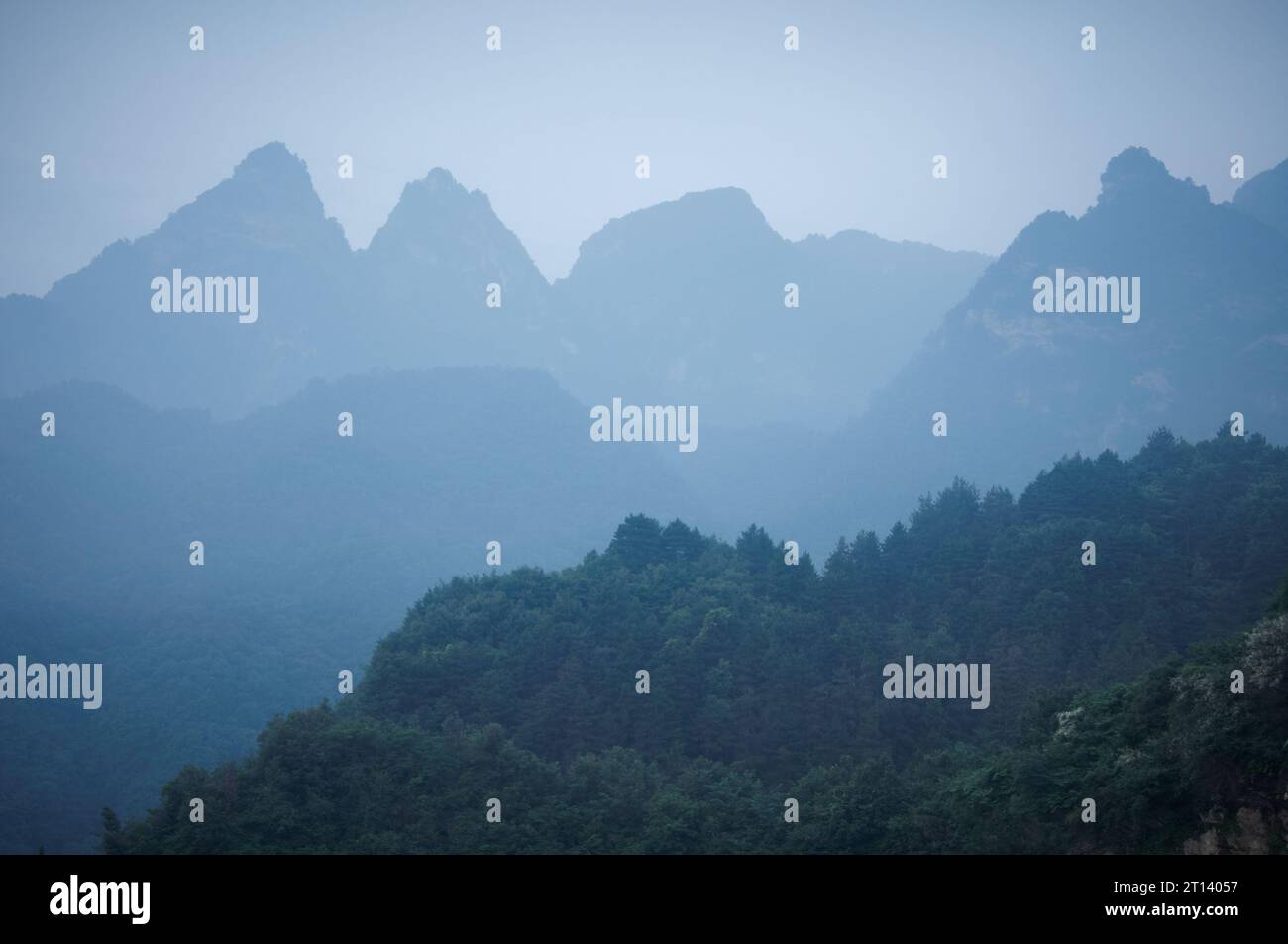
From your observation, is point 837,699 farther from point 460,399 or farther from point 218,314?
point 218,314

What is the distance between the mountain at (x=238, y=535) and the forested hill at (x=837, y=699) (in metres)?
23.8

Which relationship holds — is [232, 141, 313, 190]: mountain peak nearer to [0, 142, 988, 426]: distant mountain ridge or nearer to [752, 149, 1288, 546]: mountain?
[0, 142, 988, 426]: distant mountain ridge

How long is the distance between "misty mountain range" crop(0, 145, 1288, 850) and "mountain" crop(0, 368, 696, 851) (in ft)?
0.93

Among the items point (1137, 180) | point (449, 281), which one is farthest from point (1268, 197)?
point (449, 281)

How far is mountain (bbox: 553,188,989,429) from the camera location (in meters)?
154

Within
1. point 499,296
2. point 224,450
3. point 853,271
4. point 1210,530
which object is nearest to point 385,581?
point 224,450

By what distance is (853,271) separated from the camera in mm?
176750

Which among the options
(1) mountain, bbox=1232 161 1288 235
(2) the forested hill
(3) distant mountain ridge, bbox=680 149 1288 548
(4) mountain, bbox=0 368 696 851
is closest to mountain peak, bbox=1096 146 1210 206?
(3) distant mountain ridge, bbox=680 149 1288 548

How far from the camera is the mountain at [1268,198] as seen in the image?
121000mm

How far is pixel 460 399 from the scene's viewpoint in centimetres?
11675
